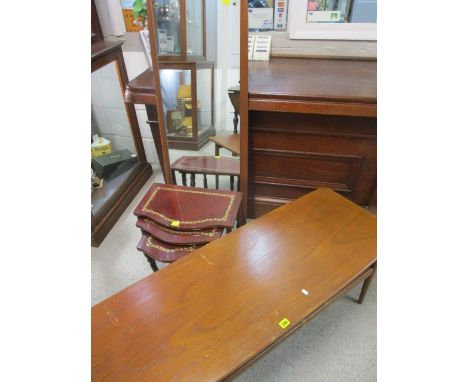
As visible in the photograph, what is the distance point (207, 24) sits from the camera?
1361mm

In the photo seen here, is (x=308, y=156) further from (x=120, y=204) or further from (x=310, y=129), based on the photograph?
(x=120, y=204)

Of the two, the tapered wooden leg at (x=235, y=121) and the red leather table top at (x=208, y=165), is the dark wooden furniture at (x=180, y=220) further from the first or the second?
the tapered wooden leg at (x=235, y=121)

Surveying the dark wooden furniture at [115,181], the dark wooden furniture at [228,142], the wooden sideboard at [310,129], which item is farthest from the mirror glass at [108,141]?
the wooden sideboard at [310,129]

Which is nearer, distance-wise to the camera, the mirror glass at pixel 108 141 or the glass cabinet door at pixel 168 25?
the glass cabinet door at pixel 168 25

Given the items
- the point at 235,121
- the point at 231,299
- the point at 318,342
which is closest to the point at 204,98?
the point at 235,121

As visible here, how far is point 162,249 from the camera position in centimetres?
123

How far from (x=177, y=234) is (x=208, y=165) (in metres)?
0.54

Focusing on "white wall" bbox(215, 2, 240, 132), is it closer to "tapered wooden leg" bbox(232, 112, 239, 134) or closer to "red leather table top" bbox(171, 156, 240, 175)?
"tapered wooden leg" bbox(232, 112, 239, 134)

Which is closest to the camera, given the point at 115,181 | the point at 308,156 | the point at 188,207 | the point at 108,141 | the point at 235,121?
the point at 188,207

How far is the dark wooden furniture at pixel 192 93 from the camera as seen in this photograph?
1479 millimetres

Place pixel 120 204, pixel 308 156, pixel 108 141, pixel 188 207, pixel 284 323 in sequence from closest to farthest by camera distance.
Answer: pixel 284 323
pixel 188 207
pixel 308 156
pixel 120 204
pixel 108 141

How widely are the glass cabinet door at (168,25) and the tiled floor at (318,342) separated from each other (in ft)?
1.78
